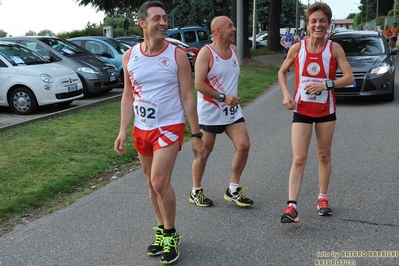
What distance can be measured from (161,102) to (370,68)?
9.14 metres

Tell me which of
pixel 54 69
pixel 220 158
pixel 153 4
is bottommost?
pixel 220 158

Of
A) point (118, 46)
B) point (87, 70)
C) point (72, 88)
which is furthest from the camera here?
point (118, 46)

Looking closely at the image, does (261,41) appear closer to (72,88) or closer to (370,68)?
(370,68)

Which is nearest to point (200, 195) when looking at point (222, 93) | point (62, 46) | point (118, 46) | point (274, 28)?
point (222, 93)

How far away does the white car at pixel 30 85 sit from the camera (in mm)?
11867

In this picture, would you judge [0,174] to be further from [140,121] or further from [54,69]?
[54,69]

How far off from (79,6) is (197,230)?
35459 mm

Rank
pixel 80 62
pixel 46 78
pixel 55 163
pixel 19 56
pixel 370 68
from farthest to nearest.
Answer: pixel 80 62
pixel 19 56
pixel 370 68
pixel 46 78
pixel 55 163

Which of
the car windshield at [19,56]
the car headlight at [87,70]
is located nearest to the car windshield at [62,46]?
the car headlight at [87,70]

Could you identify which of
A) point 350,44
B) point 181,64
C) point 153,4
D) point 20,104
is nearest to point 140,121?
point 181,64

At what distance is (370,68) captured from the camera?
12.2m

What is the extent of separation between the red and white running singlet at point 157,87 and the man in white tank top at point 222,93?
1.05 meters

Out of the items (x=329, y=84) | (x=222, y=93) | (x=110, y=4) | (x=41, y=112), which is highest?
(x=110, y=4)

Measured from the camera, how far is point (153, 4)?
4.05 metres
